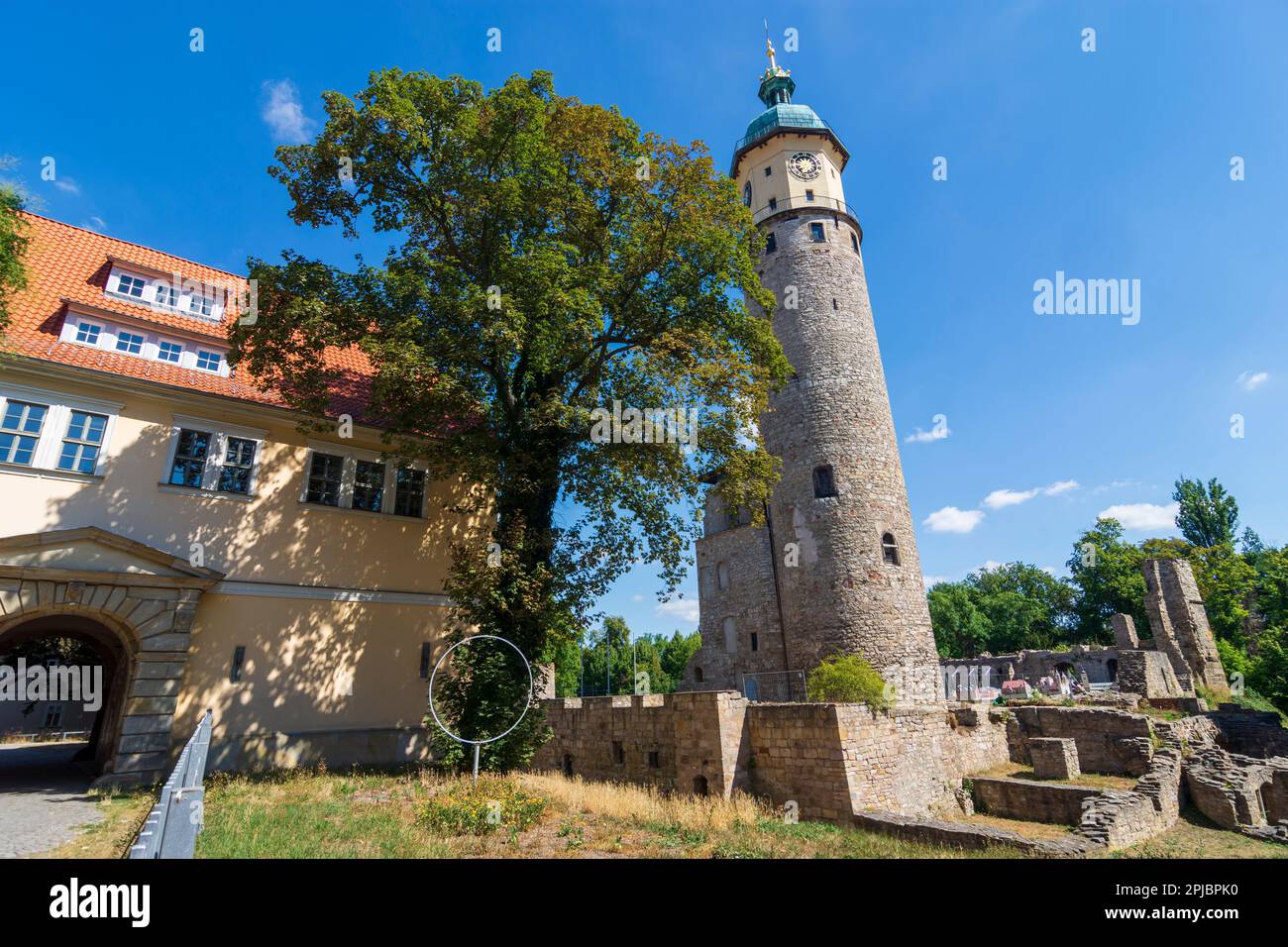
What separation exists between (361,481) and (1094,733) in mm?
23871

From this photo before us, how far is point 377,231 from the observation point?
14.9 m

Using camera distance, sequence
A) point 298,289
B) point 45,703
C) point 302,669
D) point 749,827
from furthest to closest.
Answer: point 45,703, point 302,669, point 298,289, point 749,827

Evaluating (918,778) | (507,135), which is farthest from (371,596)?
(918,778)

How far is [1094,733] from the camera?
1956 cm

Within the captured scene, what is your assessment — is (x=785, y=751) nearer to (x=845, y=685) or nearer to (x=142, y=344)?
(x=845, y=685)

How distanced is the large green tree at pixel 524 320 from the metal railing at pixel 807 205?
16165 mm

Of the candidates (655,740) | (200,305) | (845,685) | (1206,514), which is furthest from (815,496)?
(1206,514)

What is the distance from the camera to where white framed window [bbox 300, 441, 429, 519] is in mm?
15867

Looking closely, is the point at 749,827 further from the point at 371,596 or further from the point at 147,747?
the point at 147,747

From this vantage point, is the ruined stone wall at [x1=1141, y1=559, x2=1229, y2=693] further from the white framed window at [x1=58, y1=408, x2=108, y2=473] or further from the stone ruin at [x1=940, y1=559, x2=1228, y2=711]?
the white framed window at [x1=58, y1=408, x2=108, y2=473]

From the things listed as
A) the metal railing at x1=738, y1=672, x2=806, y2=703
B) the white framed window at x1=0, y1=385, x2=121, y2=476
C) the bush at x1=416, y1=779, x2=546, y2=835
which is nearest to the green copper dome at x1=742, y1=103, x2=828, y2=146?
the metal railing at x1=738, y1=672, x2=806, y2=703

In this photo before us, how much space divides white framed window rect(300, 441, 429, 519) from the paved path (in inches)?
282

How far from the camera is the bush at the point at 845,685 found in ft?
63.3
